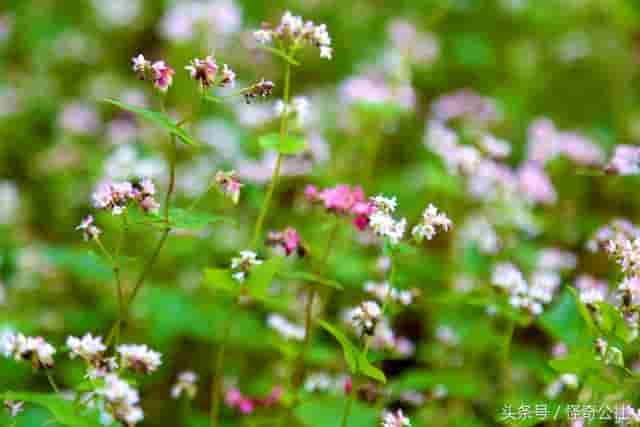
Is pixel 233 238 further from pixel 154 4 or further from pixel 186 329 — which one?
pixel 154 4

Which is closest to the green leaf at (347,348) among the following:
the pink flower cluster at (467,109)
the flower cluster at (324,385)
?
the flower cluster at (324,385)

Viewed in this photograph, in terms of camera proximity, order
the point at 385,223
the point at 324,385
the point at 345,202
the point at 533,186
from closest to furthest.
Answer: the point at 385,223 < the point at 345,202 < the point at 324,385 < the point at 533,186

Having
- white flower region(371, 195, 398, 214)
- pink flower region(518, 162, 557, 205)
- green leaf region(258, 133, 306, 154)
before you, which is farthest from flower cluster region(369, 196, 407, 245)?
pink flower region(518, 162, 557, 205)

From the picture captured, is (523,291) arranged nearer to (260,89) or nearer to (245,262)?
(245,262)

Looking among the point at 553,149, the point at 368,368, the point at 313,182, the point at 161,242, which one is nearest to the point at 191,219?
the point at 161,242

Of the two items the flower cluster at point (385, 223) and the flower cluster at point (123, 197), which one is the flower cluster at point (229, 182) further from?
the flower cluster at point (385, 223)
